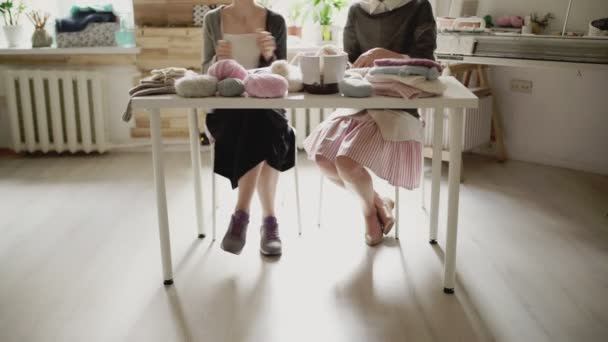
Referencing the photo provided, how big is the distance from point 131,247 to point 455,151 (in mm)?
1281

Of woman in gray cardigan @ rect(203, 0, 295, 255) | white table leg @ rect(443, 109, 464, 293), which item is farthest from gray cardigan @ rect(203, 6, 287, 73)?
white table leg @ rect(443, 109, 464, 293)

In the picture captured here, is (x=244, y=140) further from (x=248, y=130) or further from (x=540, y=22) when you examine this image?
(x=540, y=22)

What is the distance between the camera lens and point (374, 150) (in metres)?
2.19

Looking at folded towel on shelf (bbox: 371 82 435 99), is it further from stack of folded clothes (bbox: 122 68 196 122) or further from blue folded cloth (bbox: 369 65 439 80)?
stack of folded clothes (bbox: 122 68 196 122)

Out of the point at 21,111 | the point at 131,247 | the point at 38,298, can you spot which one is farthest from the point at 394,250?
the point at 21,111

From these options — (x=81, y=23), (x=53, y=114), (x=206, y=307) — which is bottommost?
(x=206, y=307)

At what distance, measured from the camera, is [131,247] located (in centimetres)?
238

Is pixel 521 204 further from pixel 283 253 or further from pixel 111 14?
pixel 111 14

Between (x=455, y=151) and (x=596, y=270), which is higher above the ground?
(x=455, y=151)

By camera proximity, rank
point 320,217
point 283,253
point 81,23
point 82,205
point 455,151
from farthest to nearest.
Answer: point 81,23
point 82,205
point 320,217
point 283,253
point 455,151

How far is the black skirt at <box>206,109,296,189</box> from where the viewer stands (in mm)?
2195

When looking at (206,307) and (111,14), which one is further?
(111,14)

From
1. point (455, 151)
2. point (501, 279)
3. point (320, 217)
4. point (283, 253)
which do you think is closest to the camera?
point (455, 151)

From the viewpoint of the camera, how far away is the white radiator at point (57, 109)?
360 centimetres
